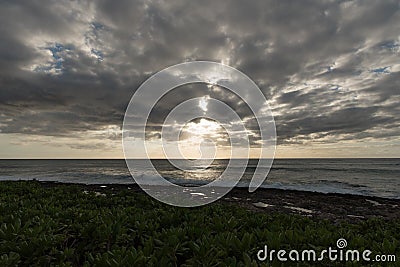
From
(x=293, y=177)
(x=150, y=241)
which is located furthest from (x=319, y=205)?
(x=293, y=177)

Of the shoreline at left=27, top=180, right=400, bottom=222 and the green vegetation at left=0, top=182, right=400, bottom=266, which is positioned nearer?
the green vegetation at left=0, top=182, right=400, bottom=266

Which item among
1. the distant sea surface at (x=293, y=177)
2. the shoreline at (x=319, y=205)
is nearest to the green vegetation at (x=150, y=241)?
the shoreline at (x=319, y=205)

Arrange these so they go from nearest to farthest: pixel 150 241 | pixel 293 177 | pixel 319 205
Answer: pixel 150 241
pixel 319 205
pixel 293 177

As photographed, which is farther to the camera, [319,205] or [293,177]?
Result: [293,177]

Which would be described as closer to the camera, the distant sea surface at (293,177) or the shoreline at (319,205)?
the shoreline at (319,205)

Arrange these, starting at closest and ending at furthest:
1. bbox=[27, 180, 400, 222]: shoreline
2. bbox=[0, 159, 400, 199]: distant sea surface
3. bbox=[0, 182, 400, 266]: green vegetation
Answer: bbox=[0, 182, 400, 266]: green vegetation
bbox=[27, 180, 400, 222]: shoreline
bbox=[0, 159, 400, 199]: distant sea surface

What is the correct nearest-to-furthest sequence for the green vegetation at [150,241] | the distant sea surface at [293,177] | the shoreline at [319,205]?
the green vegetation at [150,241] < the shoreline at [319,205] < the distant sea surface at [293,177]

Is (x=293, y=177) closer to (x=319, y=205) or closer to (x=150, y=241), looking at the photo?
(x=319, y=205)

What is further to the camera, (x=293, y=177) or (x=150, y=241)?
(x=293, y=177)

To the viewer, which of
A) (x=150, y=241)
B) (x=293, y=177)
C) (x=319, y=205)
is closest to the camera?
(x=150, y=241)

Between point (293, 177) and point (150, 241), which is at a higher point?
point (150, 241)

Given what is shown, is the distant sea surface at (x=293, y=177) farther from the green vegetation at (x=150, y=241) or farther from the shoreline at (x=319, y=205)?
the green vegetation at (x=150, y=241)

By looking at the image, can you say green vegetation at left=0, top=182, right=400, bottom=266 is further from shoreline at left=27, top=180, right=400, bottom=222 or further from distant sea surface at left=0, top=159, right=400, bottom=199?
distant sea surface at left=0, top=159, right=400, bottom=199

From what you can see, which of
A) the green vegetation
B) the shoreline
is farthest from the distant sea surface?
the green vegetation
